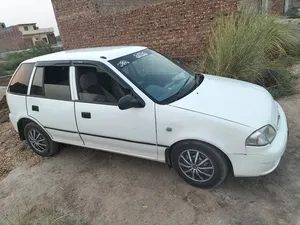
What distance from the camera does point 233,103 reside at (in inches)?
113

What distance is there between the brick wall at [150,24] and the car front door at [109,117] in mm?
4845

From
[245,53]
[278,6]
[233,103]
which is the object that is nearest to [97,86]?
[233,103]

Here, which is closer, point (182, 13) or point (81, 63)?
point (81, 63)

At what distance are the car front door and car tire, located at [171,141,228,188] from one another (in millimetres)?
321

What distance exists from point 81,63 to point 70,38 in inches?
339

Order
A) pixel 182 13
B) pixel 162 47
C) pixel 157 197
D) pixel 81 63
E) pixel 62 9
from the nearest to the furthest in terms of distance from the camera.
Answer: pixel 157 197
pixel 81 63
pixel 182 13
pixel 162 47
pixel 62 9

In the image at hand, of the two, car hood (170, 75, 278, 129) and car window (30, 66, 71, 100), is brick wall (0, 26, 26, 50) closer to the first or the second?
car window (30, 66, 71, 100)

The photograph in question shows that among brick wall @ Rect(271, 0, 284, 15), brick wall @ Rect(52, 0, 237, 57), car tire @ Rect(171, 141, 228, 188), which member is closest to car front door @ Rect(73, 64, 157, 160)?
car tire @ Rect(171, 141, 228, 188)

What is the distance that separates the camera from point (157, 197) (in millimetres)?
3012

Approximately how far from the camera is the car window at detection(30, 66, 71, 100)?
140 inches

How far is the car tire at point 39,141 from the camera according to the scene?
4059mm

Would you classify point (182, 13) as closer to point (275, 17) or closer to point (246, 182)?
point (275, 17)

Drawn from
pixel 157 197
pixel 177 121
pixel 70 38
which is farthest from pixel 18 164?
pixel 70 38

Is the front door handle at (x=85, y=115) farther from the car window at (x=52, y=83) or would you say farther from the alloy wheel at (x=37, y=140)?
the alloy wheel at (x=37, y=140)
